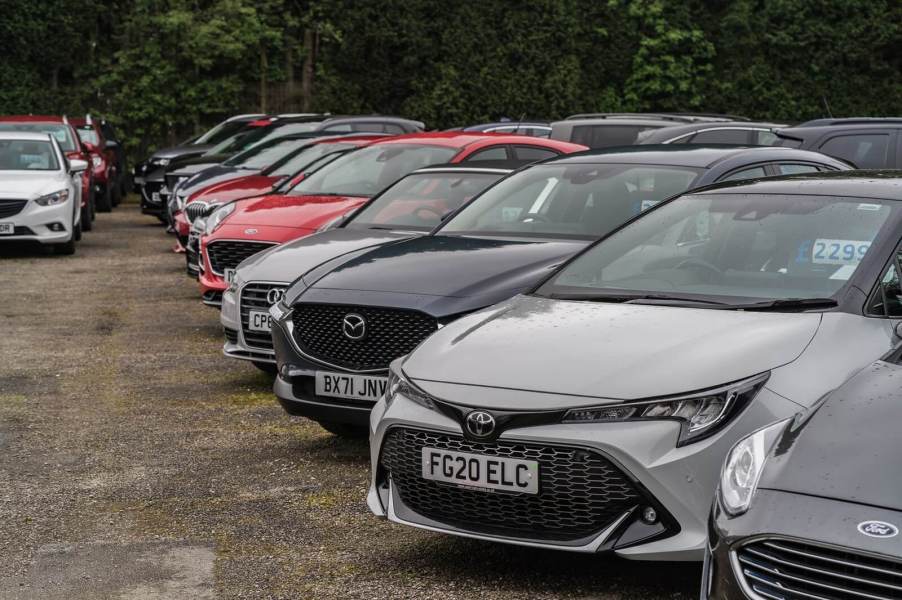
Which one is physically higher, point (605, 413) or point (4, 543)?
point (605, 413)

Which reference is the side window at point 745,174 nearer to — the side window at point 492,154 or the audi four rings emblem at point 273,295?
the audi four rings emblem at point 273,295

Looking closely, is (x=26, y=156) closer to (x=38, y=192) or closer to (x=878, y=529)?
(x=38, y=192)

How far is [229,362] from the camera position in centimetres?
1068

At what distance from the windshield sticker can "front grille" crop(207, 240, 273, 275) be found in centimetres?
596

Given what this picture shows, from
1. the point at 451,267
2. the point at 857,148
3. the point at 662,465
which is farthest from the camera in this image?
the point at 857,148

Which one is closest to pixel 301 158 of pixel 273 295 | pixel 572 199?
pixel 273 295

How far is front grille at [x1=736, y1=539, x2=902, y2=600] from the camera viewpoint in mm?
3564

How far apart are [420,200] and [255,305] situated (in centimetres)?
159

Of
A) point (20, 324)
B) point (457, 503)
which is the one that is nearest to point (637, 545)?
point (457, 503)

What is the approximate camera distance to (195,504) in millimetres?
6543

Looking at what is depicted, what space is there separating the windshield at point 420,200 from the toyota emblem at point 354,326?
2.39 meters

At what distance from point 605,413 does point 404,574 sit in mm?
1090

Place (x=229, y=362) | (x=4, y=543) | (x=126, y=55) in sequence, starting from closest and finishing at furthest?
(x=4, y=543), (x=229, y=362), (x=126, y=55)

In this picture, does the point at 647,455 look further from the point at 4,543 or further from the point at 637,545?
the point at 4,543
